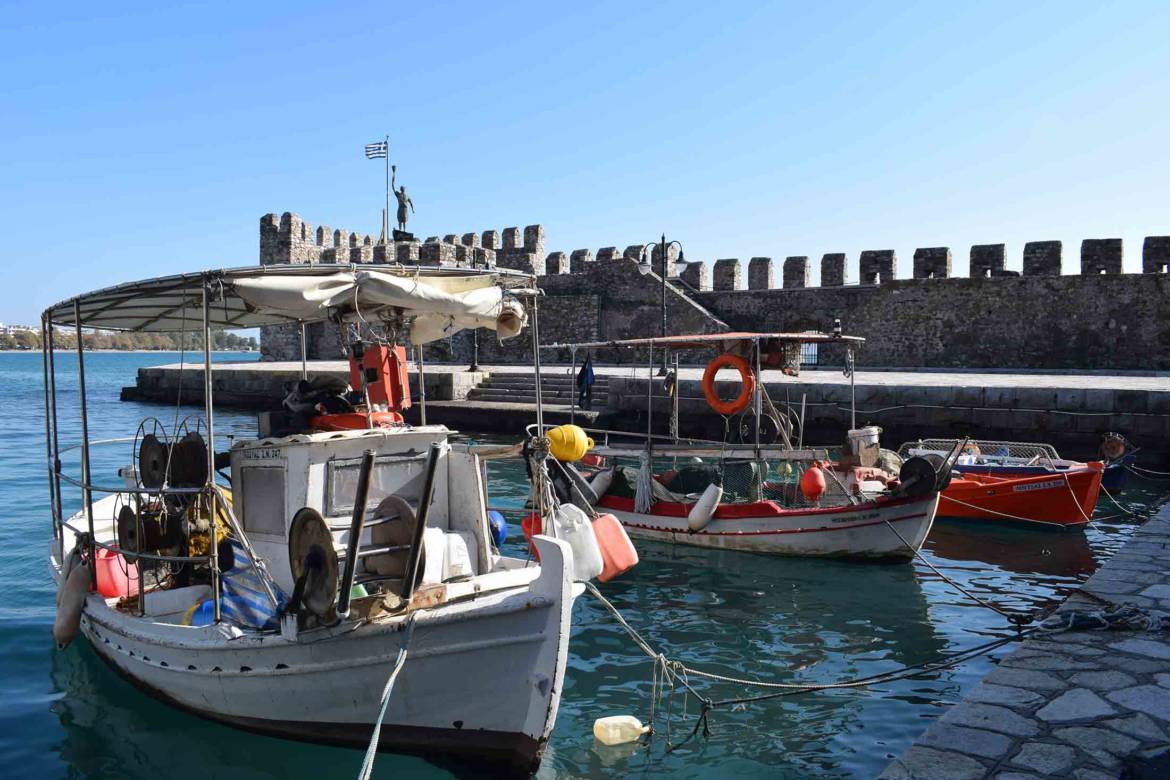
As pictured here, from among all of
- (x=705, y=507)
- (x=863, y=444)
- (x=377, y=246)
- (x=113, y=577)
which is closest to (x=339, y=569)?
(x=113, y=577)

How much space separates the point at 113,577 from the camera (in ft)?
22.4

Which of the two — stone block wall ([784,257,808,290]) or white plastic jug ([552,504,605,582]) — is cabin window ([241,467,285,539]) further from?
stone block wall ([784,257,808,290])

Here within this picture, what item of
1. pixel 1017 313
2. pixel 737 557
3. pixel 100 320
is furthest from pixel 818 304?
pixel 100 320

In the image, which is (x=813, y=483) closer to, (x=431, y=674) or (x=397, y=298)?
(x=397, y=298)

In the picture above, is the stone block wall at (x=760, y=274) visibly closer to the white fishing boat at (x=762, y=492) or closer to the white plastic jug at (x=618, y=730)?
the white fishing boat at (x=762, y=492)

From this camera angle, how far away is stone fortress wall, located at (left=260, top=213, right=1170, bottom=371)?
23062mm

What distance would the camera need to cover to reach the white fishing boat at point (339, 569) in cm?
486

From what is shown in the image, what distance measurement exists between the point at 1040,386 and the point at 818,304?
8929 mm

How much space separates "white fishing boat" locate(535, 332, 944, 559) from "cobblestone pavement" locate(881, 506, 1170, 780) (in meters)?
4.11

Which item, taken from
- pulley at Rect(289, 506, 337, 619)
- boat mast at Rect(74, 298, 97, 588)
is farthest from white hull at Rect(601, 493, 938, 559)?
pulley at Rect(289, 506, 337, 619)

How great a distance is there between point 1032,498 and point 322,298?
10146mm

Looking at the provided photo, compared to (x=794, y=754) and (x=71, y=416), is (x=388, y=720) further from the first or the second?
(x=71, y=416)

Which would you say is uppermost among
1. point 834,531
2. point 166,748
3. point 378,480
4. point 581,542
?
point 378,480

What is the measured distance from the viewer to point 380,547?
5.14m
